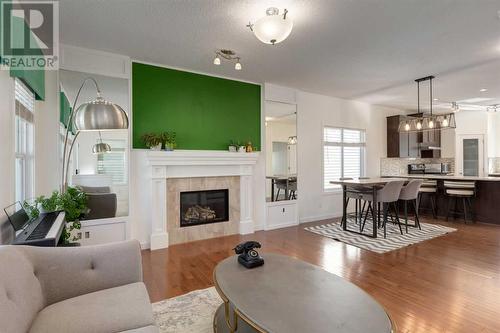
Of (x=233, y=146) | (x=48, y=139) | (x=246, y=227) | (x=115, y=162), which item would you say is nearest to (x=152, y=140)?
(x=115, y=162)

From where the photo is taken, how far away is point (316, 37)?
3230mm

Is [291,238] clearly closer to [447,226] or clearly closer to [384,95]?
[447,226]

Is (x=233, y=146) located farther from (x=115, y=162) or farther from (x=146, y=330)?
(x=146, y=330)

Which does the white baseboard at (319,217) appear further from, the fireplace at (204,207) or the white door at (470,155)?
the white door at (470,155)

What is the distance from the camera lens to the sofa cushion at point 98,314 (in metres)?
1.40

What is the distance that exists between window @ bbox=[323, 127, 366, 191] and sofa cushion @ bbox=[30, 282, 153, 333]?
5194mm

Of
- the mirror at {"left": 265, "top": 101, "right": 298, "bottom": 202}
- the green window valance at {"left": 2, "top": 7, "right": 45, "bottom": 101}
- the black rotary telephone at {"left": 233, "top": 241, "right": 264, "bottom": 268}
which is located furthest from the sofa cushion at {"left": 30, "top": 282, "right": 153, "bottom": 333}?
the mirror at {"left": 265, "top": 101, "right": 298, "bottom": 202}

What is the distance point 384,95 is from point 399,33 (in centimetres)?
330

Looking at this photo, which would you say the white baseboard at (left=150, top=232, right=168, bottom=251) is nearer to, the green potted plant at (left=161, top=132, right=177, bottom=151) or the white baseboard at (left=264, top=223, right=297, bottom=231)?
the green potted plant at (left=161, top=132, right=177, bottom=151)

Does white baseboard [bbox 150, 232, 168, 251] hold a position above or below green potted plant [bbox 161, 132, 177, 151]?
below

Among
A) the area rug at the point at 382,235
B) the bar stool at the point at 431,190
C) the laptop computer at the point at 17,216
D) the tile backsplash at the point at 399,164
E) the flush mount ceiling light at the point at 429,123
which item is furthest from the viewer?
the tile backsplash at the point at 399,164

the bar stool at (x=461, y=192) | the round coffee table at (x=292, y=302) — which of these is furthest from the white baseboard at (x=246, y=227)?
the bar stool at (x=461, y=192)

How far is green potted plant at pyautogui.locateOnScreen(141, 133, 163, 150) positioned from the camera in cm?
402

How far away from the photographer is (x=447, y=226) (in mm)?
5324
